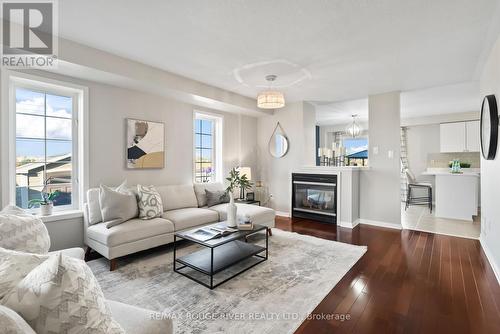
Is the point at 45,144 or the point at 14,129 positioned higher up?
the point at 14,129

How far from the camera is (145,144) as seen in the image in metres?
3.87

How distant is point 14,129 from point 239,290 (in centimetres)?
301

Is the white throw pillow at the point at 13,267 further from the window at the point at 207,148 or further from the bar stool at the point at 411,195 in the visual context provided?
the bar stool at the point at 411,195

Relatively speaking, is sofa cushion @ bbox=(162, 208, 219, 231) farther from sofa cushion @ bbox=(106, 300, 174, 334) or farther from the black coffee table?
sofa cushion @ bbox=(106, 300, 174, 334)

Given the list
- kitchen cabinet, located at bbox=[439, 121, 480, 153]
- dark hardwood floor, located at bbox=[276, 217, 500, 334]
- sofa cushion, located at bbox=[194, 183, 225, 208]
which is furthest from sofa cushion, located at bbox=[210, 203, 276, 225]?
kitchen cabinet, located at bbox=[439, 121, 480, 153]

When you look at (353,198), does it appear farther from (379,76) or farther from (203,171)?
(203,171)

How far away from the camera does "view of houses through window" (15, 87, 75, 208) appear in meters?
2.87

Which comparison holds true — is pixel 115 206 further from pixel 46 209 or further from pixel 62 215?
pixel 46 209

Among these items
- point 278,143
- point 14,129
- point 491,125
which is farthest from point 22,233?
point 278,143

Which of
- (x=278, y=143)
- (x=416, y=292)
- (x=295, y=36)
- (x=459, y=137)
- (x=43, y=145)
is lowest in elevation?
(x=416, y=292)

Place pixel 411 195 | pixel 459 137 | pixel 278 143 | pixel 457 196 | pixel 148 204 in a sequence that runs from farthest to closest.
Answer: pixel 411 195 → pixel 459 137 → pixel 278 143 → pixel 457 196 → pixel 148 204

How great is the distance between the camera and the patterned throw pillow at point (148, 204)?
3.18 m

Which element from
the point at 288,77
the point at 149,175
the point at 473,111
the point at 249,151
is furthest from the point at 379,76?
the point at 473,111

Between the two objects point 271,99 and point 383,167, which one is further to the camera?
point 383,167
